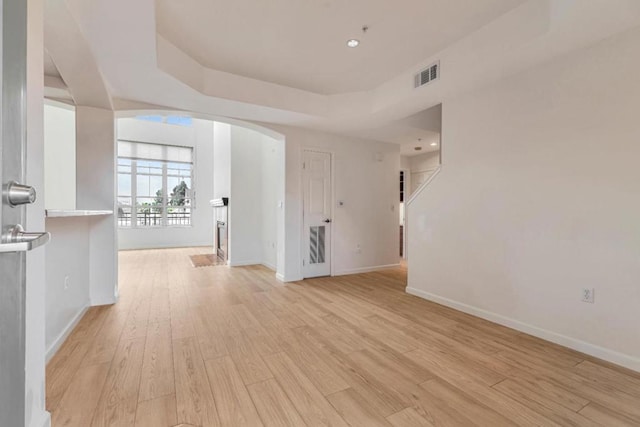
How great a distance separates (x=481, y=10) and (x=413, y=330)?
2.81m

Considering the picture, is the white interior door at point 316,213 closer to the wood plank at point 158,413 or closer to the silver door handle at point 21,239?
the wood plank at point 158,413

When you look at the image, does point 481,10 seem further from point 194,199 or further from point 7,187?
point 194,199

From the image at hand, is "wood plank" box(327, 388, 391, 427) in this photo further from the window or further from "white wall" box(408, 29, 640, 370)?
the window

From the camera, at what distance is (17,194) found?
660 millimetres

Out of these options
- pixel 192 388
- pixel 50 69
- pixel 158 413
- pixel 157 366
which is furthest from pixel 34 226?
pixel 50 69

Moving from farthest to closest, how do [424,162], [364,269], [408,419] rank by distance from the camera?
[424,162]
[364,269]
[408,419]

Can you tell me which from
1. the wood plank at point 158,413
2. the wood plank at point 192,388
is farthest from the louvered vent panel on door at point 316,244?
the wood plank at point 158,413

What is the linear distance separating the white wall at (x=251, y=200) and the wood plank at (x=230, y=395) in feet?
11.3

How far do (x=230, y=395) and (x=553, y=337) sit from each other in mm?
2635

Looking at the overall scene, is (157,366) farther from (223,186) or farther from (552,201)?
(223,186)

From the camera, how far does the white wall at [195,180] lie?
26.3 feet

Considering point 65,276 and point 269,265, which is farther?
point 269,265

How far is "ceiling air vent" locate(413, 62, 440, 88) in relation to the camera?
2.98 m

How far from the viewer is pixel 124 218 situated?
26.6ft
